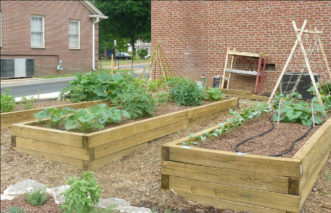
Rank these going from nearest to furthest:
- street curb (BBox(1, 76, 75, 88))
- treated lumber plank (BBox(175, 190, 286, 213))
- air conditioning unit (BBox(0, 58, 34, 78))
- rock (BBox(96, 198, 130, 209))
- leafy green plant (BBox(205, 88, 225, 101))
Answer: treated lumber plank (BBox(175, 190, 286, 213))
rock (BBox(96, 198, 130, 209))
leafy green plant (BBox(205, 88, 225, 101))
street curb (BBox(1, 76, 75, 88))
air conditioning unit (BBox(0, 58, 34, 78))

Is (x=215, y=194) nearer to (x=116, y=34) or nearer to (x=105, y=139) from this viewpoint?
(x=105, y=139)

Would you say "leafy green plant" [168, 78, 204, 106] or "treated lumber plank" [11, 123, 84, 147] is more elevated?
"leafy green plant" [168, 78, 204, 106]

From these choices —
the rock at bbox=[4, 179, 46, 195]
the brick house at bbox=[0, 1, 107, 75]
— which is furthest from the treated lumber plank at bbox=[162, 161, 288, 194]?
the brick house at bbox=[0, 1, 107, 75]

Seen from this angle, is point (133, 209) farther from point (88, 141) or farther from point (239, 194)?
point (88, 141)

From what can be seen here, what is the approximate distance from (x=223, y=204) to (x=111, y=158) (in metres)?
1.79

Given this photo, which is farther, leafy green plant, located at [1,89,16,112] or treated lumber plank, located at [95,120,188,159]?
leafy green plant, located at [1,89,16,112]

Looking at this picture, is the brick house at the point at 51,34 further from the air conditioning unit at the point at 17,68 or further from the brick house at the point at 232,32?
the brick house at the point at 232,32

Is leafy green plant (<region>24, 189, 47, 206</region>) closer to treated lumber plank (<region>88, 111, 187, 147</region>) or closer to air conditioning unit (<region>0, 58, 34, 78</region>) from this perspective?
treated lumber plank (<region>88, 111, 187, 147</region>)

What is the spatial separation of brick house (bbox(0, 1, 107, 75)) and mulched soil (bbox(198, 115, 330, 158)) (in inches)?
625

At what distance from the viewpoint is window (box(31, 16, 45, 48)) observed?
20047 millimetres

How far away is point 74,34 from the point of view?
22.1m

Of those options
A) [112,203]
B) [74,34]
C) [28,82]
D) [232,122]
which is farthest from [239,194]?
[74,34]

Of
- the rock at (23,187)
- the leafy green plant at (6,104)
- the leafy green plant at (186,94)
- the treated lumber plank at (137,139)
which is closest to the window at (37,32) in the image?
the leafy green plant at (6,104)

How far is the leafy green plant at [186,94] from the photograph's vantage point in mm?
7536
